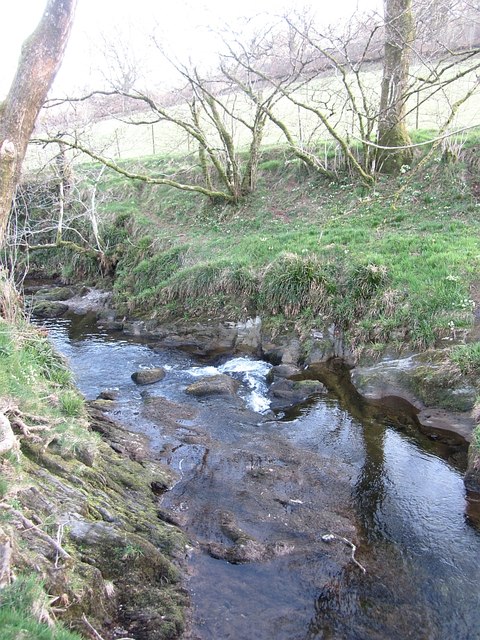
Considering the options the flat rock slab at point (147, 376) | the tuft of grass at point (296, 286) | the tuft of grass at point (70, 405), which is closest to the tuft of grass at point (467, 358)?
the tuft of grass at point (296, 286)

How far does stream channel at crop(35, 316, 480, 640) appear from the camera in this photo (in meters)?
4.81

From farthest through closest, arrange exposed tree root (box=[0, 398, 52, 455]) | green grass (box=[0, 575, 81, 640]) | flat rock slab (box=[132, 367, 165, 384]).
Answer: flat rock slab (box=[132, 367, 165, 384]) → exposed tree root (box=[0, 398, 52, 455]) → green grass (box=[0, 575, 81, 640])

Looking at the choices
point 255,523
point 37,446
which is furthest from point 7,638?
point 255,523

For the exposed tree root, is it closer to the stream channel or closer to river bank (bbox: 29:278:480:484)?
the stream channel

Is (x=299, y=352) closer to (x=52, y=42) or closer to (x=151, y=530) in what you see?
(x=151, y=530)

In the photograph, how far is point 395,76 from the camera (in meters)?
15.0

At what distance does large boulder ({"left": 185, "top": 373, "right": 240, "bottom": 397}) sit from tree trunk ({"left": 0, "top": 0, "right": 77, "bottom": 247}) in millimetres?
5237

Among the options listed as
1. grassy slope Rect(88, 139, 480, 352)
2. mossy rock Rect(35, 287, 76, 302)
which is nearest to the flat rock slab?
grassy slope Rect(88, 139, 480, 352)

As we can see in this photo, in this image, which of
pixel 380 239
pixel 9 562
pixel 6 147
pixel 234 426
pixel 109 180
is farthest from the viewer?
pixel 109 180

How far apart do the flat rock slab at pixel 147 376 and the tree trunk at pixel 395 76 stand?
8.87 meters

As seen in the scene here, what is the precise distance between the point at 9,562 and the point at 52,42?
5544 millimetres

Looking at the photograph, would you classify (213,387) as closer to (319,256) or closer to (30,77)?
(319,256)

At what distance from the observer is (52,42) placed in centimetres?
593

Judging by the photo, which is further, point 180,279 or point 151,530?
point 180,279
